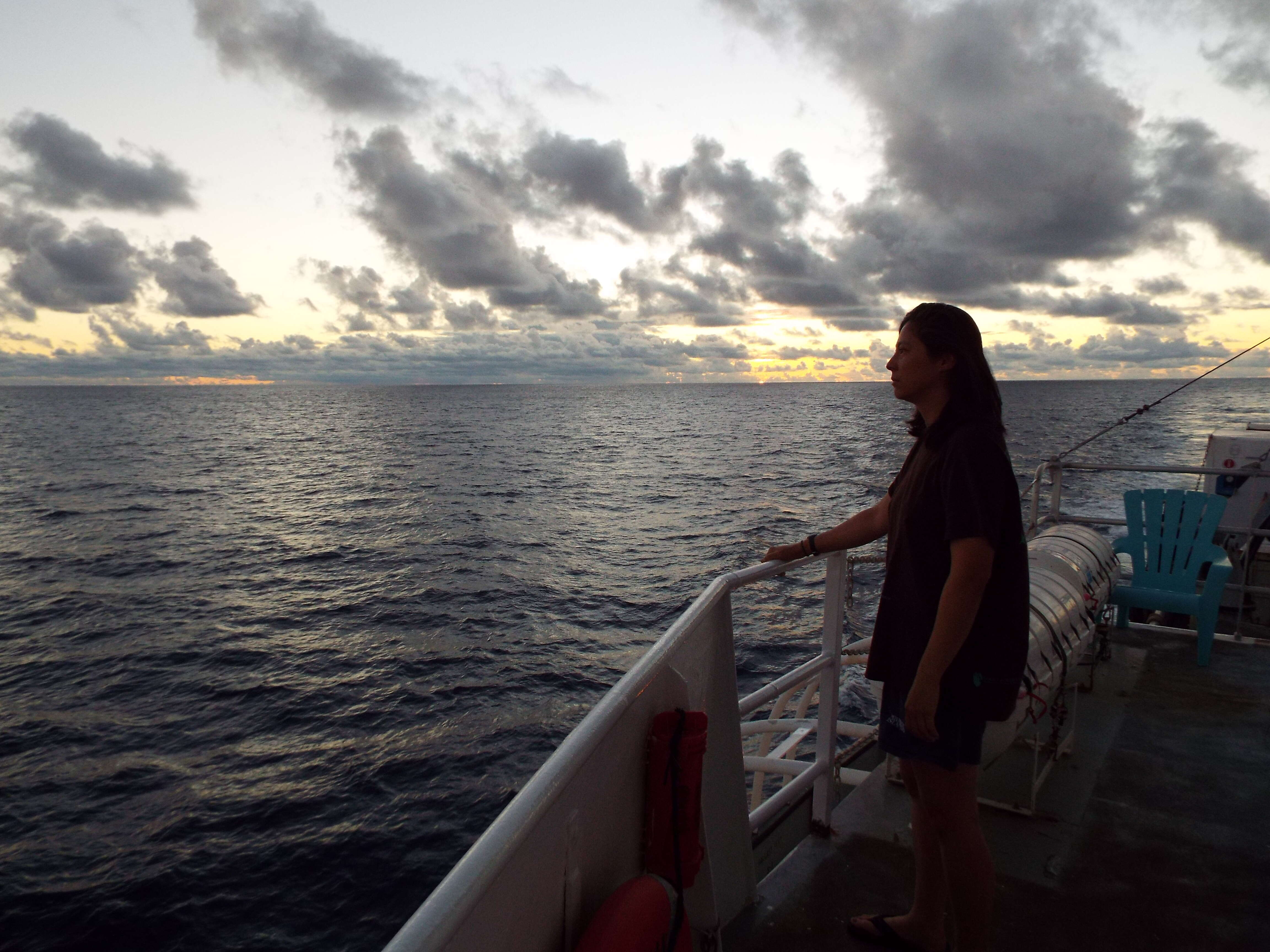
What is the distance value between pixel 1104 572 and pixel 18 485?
51581 millimetres

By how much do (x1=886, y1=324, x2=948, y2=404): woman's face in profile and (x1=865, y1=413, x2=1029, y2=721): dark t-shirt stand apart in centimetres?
14

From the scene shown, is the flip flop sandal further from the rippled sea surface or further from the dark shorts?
the rippled sea surface

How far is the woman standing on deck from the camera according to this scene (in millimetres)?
2002

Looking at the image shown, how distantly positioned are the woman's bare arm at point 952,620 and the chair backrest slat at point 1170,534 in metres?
5.30

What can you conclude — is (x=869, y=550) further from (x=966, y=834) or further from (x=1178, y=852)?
(x=966, y=834)

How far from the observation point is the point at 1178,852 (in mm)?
3377

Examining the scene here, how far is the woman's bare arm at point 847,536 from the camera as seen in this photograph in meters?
2.68

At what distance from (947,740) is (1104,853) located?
188 cm

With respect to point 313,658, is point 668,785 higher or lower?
higher

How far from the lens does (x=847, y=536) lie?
9.23ft

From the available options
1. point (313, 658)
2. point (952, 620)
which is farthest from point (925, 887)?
point (313, 658)

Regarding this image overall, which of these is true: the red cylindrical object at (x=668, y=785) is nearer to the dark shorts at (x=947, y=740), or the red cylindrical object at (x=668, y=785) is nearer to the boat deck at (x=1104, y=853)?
the dark shorts at (x=947, y=740)

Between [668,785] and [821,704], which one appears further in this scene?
[821,704]

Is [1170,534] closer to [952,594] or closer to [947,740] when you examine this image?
[947,740]
